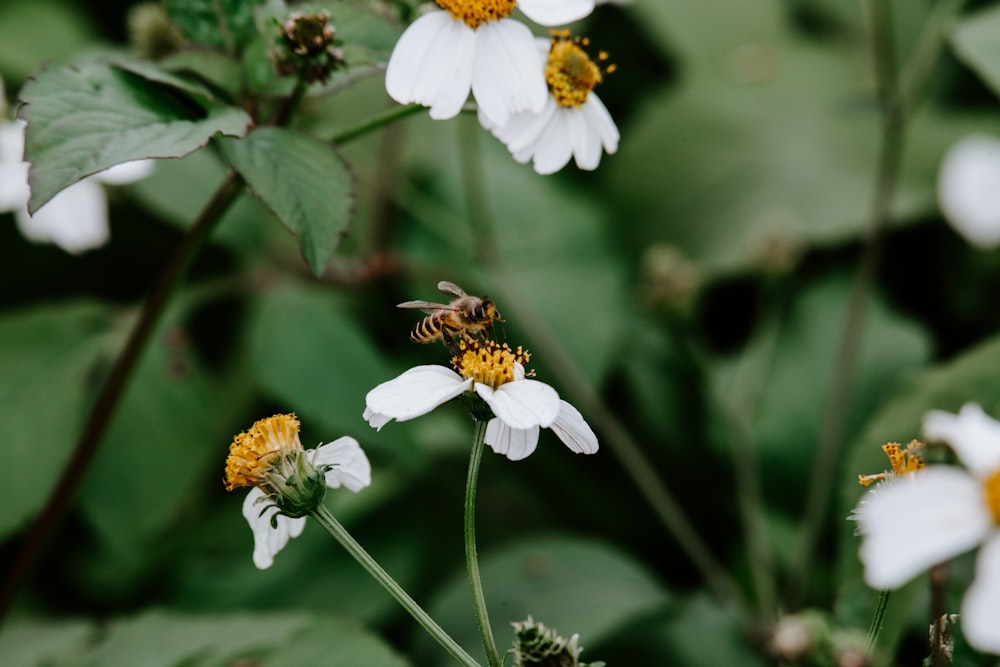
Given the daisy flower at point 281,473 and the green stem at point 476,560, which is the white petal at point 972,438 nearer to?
the green stem at point 476,560

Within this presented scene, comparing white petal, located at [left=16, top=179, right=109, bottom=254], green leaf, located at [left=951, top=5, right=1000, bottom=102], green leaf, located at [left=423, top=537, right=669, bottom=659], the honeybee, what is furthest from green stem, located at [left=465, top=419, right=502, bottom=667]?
green leaf, located at [left=951, top=5, right=1000, bottom=102]

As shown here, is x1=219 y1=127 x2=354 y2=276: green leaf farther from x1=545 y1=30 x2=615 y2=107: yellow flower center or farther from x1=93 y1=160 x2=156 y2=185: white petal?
x1=93 y1=160 x2=156 y2=185: white petal

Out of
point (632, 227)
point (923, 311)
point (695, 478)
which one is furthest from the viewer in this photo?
point (632, 227)

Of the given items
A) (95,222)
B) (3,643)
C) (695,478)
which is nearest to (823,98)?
(695,478)

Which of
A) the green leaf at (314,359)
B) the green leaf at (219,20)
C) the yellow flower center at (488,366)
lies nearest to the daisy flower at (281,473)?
the yellow flower center at (488,366)

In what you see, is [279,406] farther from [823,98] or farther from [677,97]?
[823,98]

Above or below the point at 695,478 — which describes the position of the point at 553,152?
below

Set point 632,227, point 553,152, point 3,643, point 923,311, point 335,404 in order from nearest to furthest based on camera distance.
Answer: point 553,152 → point 3,643 → point 335,404 → point 923,311 → point 632,227
